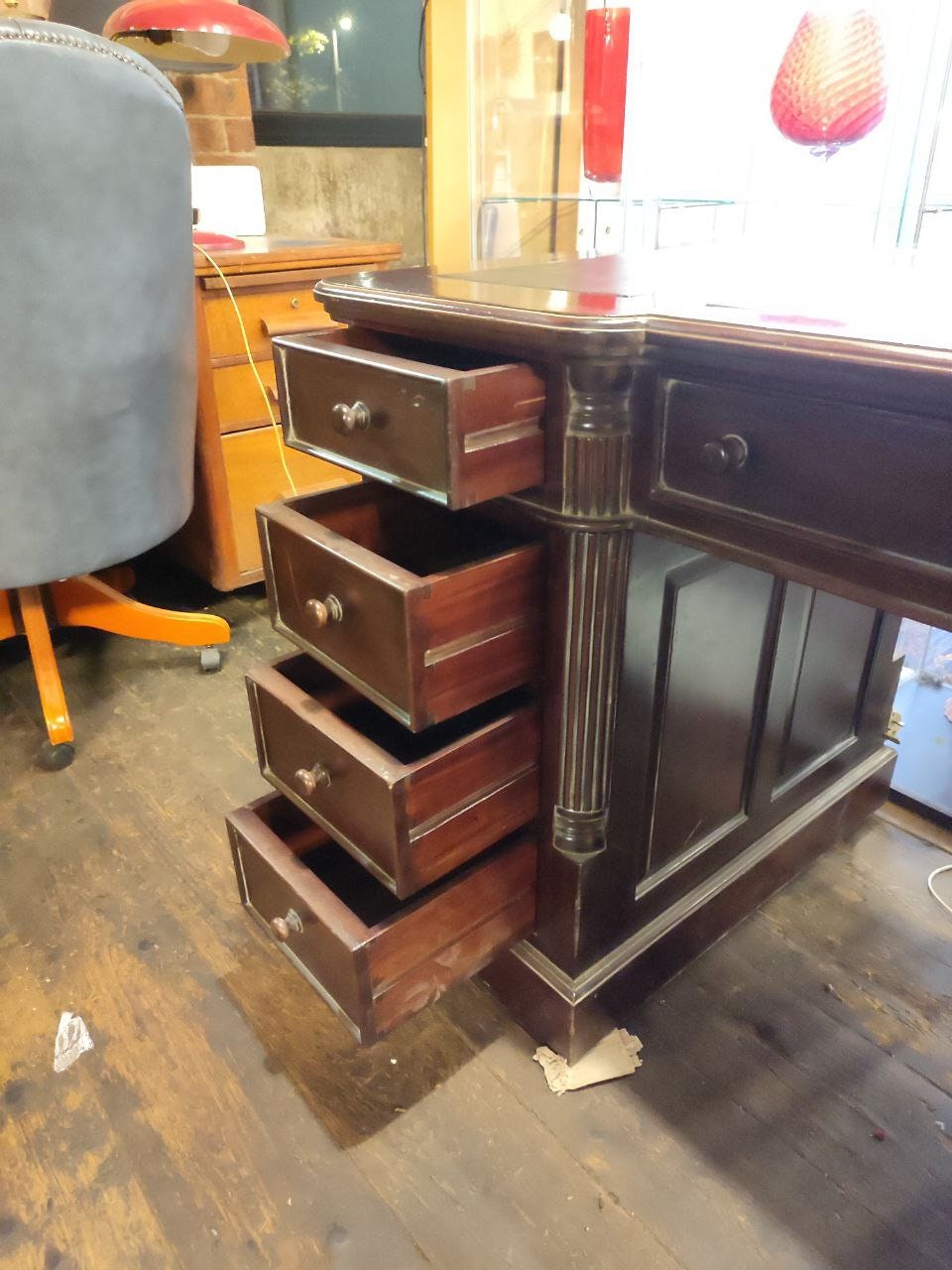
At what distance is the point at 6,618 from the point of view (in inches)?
63.0

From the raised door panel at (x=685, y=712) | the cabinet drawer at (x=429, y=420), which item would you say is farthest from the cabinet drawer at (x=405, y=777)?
the cabinet drawer at (x=429, y=420)

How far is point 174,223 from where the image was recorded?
1.22 meters

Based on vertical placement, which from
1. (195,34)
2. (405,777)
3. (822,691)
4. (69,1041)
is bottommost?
(69,1041)

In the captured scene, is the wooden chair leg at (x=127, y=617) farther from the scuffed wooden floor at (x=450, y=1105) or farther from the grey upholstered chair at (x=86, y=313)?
the scuffed wooden floor at (x=450, y=1105)

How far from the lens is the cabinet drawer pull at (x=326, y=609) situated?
0.75 metres

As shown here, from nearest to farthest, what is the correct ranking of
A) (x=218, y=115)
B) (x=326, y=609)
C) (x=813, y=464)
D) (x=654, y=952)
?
(x=813, y=464) → (x=326, y=609) → (x=654, y=952) → (x=218, y=115)

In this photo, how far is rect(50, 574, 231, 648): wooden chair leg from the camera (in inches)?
65.1

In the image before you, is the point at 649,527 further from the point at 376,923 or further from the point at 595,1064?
the point at 595,1064

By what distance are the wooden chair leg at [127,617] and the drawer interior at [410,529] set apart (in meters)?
0.84

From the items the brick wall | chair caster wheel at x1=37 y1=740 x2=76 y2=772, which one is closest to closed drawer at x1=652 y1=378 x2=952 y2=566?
chair caster wheel at x1=37 y1=740 x2=76 y2=772

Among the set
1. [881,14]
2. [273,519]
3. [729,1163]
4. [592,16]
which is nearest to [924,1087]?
[729,1163]

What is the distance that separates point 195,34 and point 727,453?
1594 millimetres

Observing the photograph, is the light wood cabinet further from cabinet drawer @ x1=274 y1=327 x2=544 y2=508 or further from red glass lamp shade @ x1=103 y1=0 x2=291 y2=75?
cabinet drawer @ x1=274 y1=327 x2=544 y2=508

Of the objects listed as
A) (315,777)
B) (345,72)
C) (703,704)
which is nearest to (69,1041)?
(315,777)
